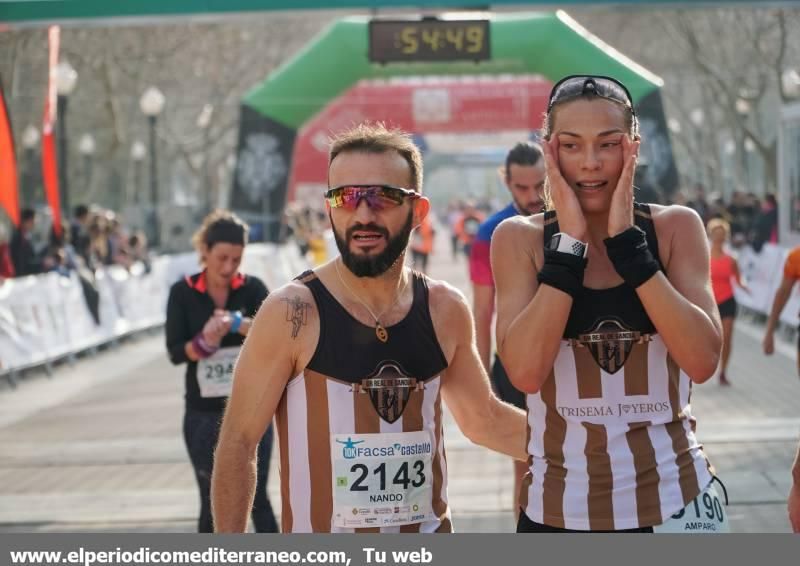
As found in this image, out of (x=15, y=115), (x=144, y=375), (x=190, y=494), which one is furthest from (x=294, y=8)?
(x=15, y=115)

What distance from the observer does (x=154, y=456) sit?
1041 cm

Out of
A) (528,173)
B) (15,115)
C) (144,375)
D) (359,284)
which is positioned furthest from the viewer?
(15,115)

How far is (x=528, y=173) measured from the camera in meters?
6.31

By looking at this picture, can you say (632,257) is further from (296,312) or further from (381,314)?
(296,312)

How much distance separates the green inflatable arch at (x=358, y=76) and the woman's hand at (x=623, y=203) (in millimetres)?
13918

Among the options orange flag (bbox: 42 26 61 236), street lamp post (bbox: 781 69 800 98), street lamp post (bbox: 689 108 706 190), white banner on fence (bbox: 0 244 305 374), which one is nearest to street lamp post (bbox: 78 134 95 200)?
white banner on fence (bbox: 0 244 305 374)

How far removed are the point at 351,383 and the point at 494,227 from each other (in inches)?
112

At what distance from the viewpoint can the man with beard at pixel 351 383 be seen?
3.49 meters

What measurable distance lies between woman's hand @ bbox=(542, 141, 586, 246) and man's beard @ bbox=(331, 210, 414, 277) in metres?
0.44

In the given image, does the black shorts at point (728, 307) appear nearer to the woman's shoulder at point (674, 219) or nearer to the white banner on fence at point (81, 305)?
the white banner on fence at point (81, 305)

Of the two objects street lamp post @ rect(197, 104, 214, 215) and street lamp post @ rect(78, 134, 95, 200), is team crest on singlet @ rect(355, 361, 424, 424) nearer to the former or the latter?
street lamp post @ rect(197, 104, 214, 215)

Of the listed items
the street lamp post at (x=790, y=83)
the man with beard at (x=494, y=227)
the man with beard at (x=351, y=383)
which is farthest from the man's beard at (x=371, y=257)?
the street lamp post at (x=790, y=83)
